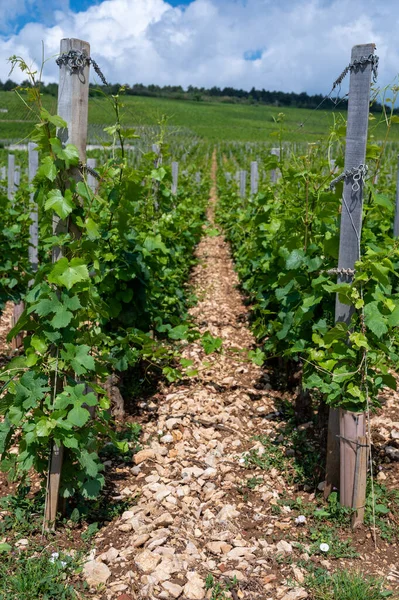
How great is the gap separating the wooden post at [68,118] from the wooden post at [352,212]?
4.39ft

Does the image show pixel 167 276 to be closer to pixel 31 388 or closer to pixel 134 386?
pixel 134 386

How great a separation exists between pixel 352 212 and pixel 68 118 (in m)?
1.51

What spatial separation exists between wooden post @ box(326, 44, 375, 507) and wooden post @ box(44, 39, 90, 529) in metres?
1.34

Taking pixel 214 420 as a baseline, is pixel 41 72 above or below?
above

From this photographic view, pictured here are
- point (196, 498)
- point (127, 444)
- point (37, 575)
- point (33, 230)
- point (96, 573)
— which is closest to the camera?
point (37, 575)

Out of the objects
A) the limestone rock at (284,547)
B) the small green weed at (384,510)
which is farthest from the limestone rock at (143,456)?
the small green weed at (384,510)


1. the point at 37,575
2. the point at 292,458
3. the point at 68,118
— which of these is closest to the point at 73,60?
the point at 68,118

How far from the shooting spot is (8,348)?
5598 mm

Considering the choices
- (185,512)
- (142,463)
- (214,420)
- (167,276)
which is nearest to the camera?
(185,512)

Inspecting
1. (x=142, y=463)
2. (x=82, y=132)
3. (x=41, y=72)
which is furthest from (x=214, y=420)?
(x=41, y=72)

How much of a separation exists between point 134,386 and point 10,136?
4714 cm

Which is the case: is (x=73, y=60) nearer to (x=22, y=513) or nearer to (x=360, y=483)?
(x=22, y=513)

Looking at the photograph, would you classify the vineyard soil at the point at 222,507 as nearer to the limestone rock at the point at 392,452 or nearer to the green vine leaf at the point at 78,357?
the limestone rock at the point at 392,452

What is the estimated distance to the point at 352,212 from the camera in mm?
2967
